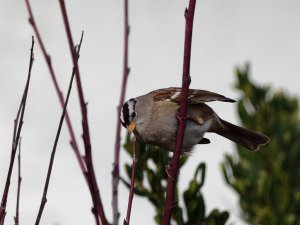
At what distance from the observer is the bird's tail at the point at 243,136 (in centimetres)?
446

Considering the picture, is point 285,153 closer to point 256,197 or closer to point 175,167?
point 256,197

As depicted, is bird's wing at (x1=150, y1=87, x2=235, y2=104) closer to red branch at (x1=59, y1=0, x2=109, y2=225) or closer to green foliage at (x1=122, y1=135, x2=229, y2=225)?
green foliage at (x1=122, y1=135, x2=229, y2=225)

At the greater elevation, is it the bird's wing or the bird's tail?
the bird's wing

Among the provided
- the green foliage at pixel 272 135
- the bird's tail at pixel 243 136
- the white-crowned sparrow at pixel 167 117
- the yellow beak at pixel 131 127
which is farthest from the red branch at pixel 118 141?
the green foliage at pixel 272 135

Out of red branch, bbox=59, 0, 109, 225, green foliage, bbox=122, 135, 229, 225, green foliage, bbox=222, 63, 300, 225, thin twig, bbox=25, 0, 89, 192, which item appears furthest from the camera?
green foliage, bbox=222, 63, 300, 225

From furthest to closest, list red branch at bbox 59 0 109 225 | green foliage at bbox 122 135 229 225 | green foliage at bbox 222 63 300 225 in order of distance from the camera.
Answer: green foliage at bbox 222 63 300 225 < green foliage at bbox 122 135 229 225 < red branch at bbox 59 0 109 225

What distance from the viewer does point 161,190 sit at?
400 cm

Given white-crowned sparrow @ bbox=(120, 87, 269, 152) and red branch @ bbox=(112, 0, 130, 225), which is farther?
white-crowned sparrow @ bbox=(120, 87, 269, 152)

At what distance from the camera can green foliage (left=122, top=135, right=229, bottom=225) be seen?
3.65 meters

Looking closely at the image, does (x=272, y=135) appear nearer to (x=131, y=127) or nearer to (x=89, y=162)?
(x=131, y=127)

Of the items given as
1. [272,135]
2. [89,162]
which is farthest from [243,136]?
[272,135]

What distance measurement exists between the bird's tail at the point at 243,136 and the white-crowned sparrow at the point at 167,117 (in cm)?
26

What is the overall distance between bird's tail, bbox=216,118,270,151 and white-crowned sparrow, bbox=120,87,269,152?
0.26 metres

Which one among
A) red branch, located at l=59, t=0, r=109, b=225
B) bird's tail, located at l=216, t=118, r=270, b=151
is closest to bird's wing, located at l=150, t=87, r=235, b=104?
bird's tail, located at l=216, t=118, r=270, b=151
